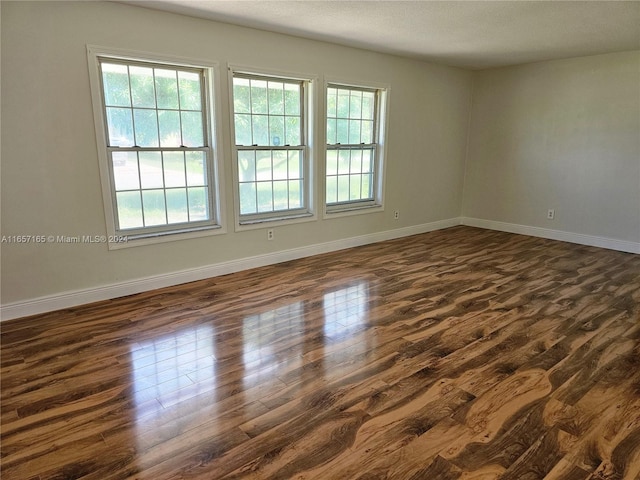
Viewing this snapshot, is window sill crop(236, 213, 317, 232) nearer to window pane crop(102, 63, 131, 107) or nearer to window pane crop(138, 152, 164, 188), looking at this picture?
window pane crop(138, 152, 164, 188)

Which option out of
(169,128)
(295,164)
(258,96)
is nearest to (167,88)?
(169,128)

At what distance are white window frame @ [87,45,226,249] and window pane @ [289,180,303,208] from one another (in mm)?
937

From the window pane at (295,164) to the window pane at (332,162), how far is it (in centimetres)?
42

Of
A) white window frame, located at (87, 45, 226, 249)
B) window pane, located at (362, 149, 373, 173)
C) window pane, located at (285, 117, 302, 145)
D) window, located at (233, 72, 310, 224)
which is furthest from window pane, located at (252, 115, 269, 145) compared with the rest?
window pane, located at (362, 149, 373, 173)

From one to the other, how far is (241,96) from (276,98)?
1.38 ft

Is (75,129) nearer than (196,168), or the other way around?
(75,129)

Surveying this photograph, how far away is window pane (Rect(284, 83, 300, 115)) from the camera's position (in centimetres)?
450

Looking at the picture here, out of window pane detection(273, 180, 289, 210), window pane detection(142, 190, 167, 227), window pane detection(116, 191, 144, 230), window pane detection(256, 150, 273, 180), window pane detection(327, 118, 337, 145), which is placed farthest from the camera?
window pane detection(327, 118, 337, 145)

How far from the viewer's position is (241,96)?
164 inches

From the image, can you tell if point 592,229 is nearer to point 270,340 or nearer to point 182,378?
point 270,340

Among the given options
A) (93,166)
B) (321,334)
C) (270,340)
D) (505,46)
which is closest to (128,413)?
(270,340)

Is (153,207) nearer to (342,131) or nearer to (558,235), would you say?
(342,131)

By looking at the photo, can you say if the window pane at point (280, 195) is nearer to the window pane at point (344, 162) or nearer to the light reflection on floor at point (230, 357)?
the window pane at point (344, 162)

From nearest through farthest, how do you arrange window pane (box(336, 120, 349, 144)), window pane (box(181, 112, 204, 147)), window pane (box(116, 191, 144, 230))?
window pane (box(116, 191, 144, 230)) → window pane (box(181, 112, 204, 147)) → window pane (box(336, 120, 349, 144))
